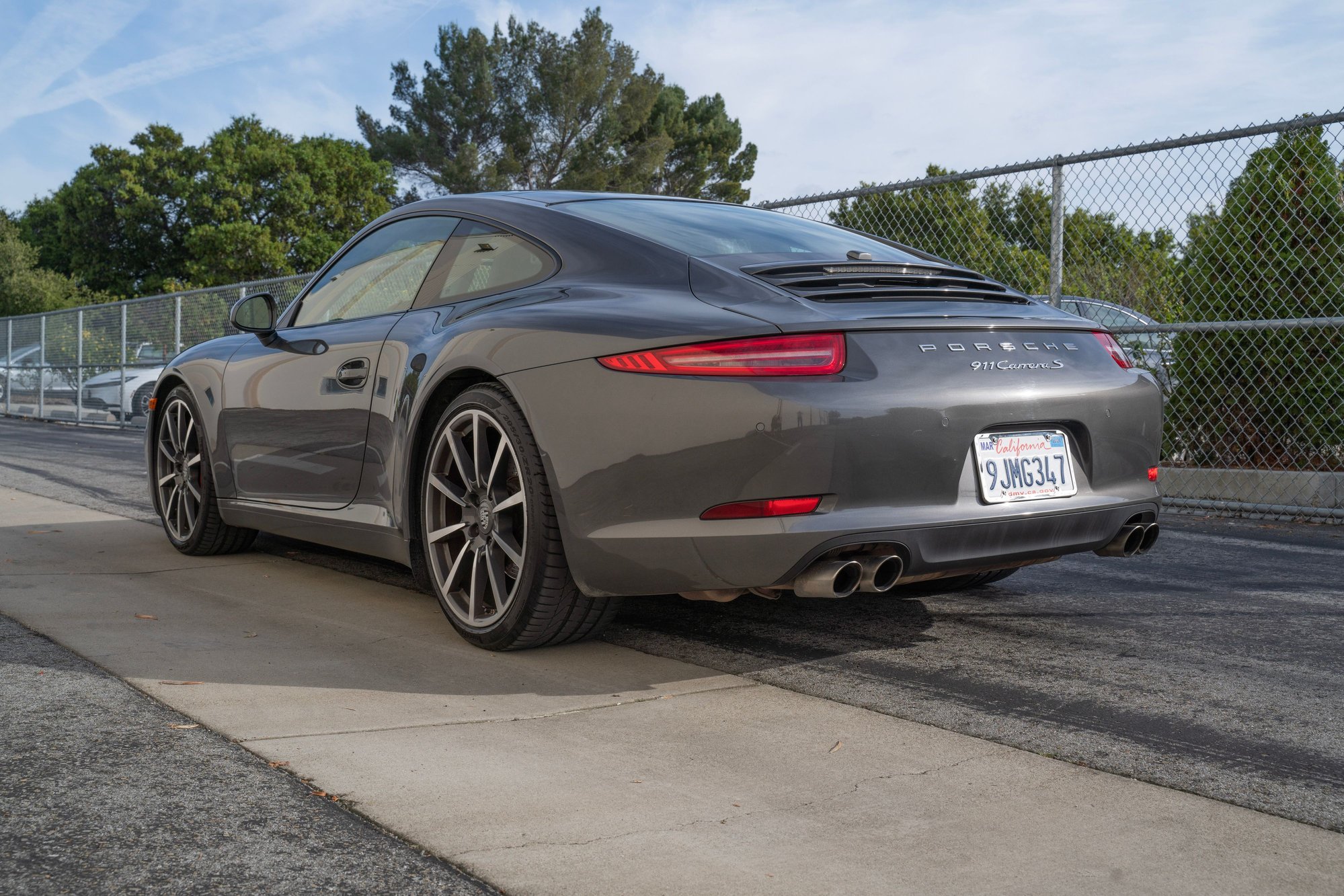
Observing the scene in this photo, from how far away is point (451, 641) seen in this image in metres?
3.80

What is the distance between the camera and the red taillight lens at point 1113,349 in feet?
11.9

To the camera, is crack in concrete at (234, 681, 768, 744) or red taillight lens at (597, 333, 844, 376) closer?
crack in concrete at (234, 681, 768, 744)

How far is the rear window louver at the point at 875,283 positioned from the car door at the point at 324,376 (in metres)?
1.41

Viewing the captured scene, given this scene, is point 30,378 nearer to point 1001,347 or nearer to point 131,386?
point 131,386

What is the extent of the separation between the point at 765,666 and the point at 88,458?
956 cm

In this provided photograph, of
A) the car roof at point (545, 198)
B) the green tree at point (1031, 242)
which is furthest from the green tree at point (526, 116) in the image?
the car roof at point (545, 198)

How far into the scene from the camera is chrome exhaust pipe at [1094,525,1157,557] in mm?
3520

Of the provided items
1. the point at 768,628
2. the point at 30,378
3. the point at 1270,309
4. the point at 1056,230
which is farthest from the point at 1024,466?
the point at 30,378

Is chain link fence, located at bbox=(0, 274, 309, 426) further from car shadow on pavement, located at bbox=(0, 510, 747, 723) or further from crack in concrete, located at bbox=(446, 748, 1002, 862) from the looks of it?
crack in concrete, located at bbox=(446, 748, 1002, 862)

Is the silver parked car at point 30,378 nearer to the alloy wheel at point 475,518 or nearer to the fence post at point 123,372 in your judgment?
the fence post at point 123,372

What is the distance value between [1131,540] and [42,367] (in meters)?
21.3

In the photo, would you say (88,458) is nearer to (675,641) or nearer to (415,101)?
(675,641)

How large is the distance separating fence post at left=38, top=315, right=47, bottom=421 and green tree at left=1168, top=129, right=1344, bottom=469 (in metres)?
19.1

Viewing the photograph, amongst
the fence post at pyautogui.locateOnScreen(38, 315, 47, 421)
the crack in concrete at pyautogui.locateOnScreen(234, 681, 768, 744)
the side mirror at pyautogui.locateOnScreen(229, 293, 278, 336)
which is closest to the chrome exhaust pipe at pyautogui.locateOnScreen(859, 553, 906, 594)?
the crack in concrete at pyautogui.locateOnScreen(234, 681, 768, 744)
